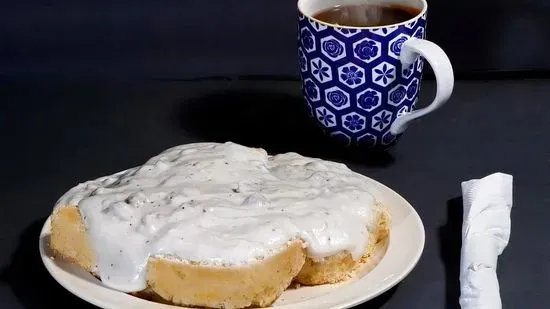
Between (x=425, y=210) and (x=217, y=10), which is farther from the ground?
(x=217, y=10)

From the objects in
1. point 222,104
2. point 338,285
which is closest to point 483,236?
point 338,285

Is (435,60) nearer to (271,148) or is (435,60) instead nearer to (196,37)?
(271,148)

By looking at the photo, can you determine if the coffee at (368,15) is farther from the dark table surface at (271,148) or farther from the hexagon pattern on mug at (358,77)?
the dark table surface at (271,148)

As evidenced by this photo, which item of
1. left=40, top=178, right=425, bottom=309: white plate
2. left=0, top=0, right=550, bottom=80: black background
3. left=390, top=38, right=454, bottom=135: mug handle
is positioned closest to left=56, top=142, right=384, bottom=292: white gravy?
left=40, top=178, right=425, bottom=309: white plate
